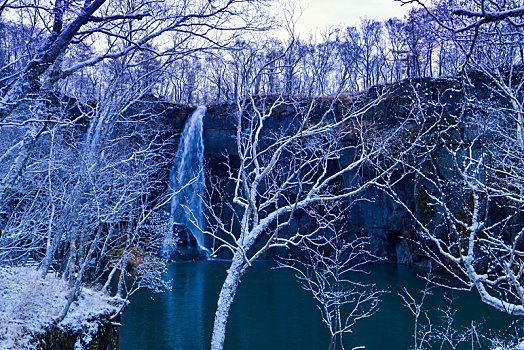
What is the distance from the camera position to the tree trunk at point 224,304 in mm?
7047

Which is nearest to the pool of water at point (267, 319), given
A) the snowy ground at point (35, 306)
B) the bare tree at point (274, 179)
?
the snowy ground at point (35, 306)

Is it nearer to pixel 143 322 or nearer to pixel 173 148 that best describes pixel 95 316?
pixel 143 322

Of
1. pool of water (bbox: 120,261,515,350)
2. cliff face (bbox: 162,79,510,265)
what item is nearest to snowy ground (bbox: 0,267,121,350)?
pool of water (bbox: 120,261,515,350)

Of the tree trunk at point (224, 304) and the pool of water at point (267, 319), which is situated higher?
the tree trunk at point (224, 304)

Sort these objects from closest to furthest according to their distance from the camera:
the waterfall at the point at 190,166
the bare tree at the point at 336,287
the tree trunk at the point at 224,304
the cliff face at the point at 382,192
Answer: the tree trunk at the point at 224,304
the bare tree at the point at 336,287
the cliff face at the point at 382,192
the waterfall at the point at 190,166

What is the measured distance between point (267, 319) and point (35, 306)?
8642 millimetres

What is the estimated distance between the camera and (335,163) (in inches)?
1056

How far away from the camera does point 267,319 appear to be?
14.9m

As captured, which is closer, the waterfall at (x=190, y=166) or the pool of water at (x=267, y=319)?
the pool of water at (x=267, y=319)

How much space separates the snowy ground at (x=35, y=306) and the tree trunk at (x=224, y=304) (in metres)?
2.93

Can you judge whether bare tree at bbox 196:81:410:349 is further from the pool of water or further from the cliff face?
the cliff face

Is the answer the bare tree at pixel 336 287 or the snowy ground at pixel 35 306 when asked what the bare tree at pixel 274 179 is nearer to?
the bare tree at pixel 336 287

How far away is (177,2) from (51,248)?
287 inches

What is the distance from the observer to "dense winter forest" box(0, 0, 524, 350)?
533cm
